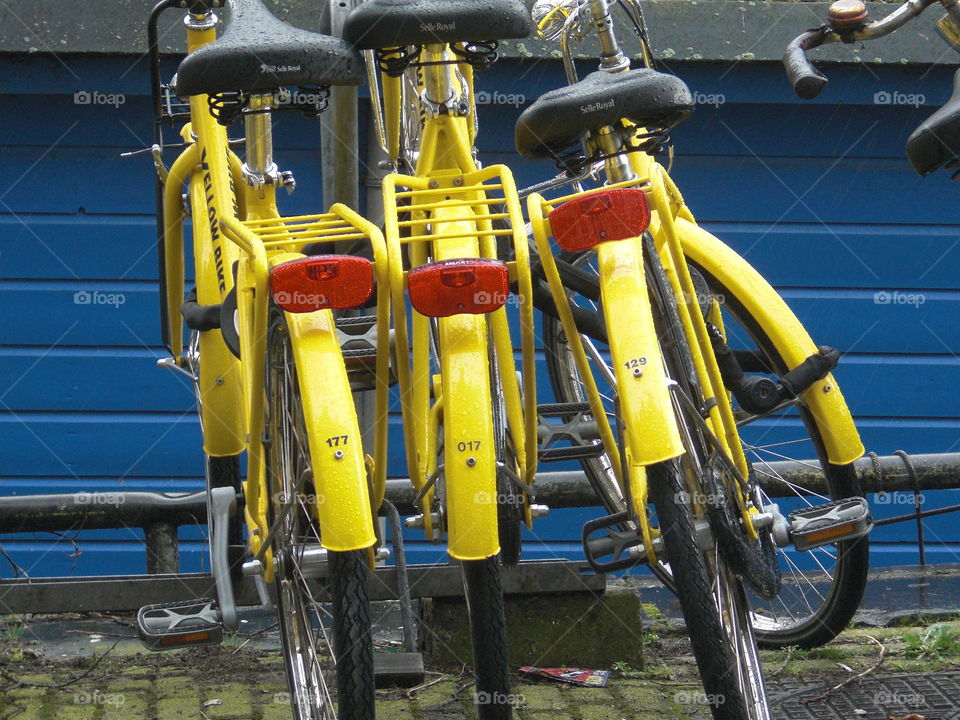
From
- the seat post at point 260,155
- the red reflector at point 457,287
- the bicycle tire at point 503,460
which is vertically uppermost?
the seat post at point 260,155

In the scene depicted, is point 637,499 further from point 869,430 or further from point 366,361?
point 869,430

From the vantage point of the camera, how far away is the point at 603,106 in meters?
3.27

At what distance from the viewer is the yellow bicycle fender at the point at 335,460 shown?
286cm

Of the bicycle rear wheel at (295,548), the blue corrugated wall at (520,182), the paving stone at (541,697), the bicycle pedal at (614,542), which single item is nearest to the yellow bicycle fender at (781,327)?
the bicycle pedal at (614,542)

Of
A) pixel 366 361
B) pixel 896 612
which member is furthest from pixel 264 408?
pixel 896 612

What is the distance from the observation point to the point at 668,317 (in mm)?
3238

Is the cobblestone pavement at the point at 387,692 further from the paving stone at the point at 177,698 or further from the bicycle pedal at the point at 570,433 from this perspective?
the bicycle pedal at the point at 570,433

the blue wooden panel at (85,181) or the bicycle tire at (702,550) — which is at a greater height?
the blue wooden panel at (85,181)

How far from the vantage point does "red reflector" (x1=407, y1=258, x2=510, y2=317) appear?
293 centimetres

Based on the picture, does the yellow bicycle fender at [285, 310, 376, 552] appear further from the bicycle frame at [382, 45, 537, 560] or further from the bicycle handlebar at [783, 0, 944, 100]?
the bicycle handlebar at [783, 0, 944, 100]

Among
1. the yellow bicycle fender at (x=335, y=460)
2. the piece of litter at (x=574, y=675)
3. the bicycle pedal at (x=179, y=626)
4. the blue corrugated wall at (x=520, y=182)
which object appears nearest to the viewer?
the yellow bicycle fender at (x=335, y=460)

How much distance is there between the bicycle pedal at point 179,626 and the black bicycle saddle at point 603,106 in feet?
4.66

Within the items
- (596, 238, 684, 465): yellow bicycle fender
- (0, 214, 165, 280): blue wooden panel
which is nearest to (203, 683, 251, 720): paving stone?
(596, 238, 684, 465): yellow bicycle fender

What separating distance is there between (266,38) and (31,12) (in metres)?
3.10
